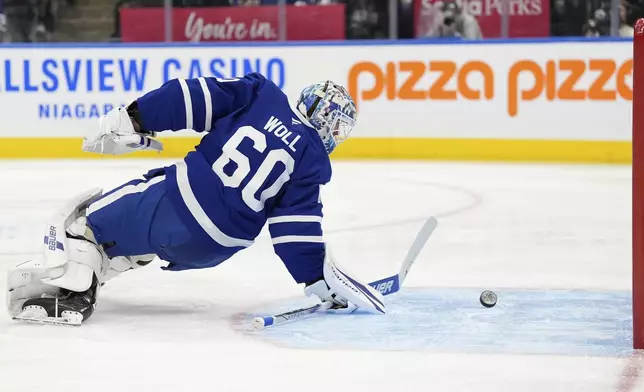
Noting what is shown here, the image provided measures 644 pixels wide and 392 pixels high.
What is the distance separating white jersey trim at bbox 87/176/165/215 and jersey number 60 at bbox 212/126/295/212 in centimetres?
22

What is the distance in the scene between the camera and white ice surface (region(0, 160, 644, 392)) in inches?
108

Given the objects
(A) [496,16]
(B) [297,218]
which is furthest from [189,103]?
(A) [496,16]

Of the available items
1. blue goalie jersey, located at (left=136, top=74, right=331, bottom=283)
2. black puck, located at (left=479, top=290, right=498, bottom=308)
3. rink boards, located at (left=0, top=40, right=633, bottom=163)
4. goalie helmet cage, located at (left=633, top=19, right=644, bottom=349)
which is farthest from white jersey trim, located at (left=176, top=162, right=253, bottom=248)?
rink boards, located at (left=0, top=40, right=633, bottom=163)

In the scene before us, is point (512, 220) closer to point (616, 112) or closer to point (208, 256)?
point (208, 256)

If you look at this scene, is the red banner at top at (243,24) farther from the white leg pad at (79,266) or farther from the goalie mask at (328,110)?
the white leg pad at (79,266)

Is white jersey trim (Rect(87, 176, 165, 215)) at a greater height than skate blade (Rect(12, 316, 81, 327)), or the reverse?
white jersey trim (Rect(87, 176, 165, 215))

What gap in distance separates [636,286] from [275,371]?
92cm

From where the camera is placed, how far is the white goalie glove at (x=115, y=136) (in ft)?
10.8

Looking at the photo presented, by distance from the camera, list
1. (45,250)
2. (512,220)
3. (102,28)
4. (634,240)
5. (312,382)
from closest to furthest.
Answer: (312,382)
(634,240)
(45,250)
(512,220)
(102,28)

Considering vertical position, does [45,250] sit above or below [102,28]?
below

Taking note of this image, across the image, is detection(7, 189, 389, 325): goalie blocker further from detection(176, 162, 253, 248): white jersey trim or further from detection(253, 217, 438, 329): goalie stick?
detection(176, 162, 253, 248): white jersey trim

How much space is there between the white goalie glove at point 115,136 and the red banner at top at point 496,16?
19.9ft

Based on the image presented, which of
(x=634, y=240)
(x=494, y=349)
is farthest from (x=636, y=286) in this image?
(x=494, y=349)

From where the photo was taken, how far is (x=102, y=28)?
951cm
